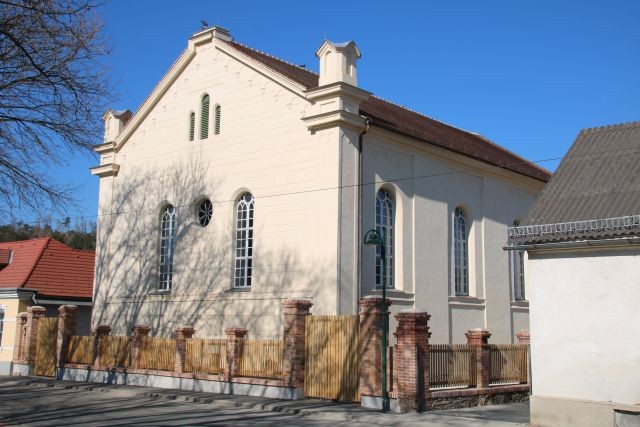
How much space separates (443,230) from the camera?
26141 millimetres

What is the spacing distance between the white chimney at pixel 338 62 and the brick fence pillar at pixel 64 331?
12.9m

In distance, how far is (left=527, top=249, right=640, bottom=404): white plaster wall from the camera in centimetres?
1377

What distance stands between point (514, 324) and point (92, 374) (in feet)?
54.7

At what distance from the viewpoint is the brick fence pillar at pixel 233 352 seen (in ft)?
67.3

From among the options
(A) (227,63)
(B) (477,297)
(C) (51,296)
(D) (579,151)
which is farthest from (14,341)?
(D) (579,151)

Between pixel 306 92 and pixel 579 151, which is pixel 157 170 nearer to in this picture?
pixel 306 92

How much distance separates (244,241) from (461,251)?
336 inches

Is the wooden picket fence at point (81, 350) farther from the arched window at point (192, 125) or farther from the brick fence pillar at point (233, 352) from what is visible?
the arched window at point (192, 125)

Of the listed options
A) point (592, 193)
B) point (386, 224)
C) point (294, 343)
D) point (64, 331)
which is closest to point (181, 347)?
point (294, 343)

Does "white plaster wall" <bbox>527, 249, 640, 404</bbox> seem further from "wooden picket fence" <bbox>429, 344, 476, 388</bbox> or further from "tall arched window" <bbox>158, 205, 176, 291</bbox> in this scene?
"tall arched window" <bbox>158, 205, 176, 291</bbox>

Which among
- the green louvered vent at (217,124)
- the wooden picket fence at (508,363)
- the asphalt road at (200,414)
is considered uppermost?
the green louvered vent at (217,124)

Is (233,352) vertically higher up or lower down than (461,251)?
lower down

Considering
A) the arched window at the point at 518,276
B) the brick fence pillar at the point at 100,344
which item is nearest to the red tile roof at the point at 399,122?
the arched window at the point at 518,276

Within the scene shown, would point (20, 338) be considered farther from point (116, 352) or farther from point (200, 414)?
point (200, 414)
